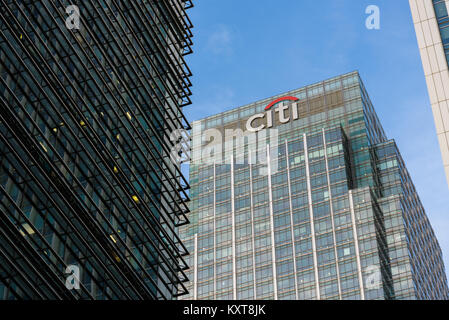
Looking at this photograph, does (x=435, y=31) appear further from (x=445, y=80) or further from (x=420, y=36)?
(x=445, y=80)

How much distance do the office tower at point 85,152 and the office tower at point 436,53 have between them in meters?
24.1

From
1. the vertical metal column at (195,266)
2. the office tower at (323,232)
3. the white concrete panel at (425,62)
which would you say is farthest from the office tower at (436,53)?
the vertical metal column at (195,266)

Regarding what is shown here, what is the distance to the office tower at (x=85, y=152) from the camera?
151 feet

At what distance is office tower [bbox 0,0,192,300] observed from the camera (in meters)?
46.0

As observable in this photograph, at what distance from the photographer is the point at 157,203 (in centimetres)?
6662

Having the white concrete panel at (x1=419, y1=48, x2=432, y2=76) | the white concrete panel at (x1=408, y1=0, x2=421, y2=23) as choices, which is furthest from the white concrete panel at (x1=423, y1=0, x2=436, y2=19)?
the white concrete panel at (x1=419, y1=48, x2=432, y2=76)

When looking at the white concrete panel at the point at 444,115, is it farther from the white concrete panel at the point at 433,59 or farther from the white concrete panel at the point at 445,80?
the white concrete panel at the point at 433,59

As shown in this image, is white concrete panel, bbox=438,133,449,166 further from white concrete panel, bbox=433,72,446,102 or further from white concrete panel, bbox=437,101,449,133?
white concrete panel, bbox=433,72,446,102

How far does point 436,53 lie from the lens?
199ft

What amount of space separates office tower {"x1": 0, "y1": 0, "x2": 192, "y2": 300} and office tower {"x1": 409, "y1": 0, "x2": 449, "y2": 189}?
2407 centimetres

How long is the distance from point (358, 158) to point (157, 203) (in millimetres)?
131010

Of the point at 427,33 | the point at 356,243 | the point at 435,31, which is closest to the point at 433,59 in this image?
the point at 427,33

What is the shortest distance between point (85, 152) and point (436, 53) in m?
28.5

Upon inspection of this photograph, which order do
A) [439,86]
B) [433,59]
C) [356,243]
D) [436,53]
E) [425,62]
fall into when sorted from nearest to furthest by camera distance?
[439,86] → [425,62] → [433,59] → [436,53] → [356,243]
